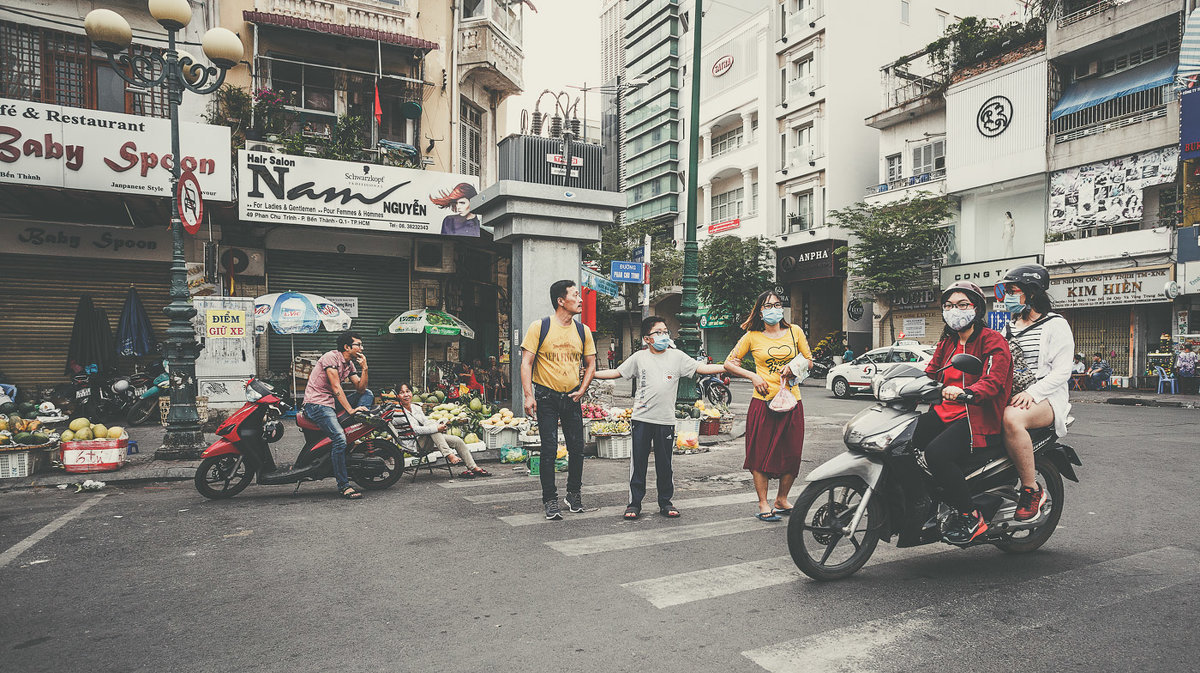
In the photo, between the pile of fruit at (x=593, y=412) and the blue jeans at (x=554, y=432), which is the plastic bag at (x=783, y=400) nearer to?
the blue jeans at (x=554, y=432)

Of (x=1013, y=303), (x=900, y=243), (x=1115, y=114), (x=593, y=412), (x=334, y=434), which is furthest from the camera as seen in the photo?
(x=900, y=243)

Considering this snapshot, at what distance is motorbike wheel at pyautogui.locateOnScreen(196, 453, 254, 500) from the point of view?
704cm

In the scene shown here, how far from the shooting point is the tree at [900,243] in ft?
92.9

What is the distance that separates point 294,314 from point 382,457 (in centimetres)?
782

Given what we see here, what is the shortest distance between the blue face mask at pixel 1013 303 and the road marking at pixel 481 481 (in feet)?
16.9

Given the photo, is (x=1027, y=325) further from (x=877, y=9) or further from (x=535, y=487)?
(x=877, y=9)

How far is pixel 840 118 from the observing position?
35.0m

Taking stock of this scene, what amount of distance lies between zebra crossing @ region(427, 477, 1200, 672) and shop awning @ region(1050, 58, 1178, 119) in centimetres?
2379

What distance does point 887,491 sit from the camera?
4.38 metres

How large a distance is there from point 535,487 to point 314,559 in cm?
296

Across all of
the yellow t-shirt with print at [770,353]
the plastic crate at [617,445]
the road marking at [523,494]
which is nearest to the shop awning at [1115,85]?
the plastic crate at [617,445]

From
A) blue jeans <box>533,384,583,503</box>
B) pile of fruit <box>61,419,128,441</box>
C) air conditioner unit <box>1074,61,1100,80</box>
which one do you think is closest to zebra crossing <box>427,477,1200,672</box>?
blue jeans <box>533,384,583,503</box>

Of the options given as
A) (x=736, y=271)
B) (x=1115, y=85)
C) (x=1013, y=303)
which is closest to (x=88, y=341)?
(x=1013, y=303)

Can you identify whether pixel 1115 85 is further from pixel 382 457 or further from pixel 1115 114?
pixel 382 457
